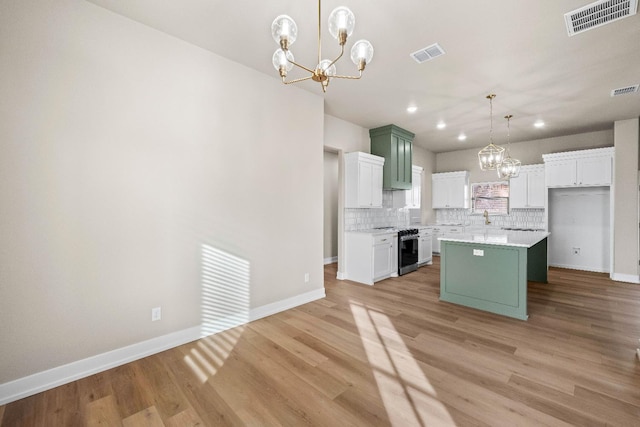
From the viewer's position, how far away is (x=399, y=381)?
2188 millimetres

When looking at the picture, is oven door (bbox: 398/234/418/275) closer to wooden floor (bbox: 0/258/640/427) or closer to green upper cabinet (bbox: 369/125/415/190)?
green upper cabinet (bbox: 369/125/415/190)

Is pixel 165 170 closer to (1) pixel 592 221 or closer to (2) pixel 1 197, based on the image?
(2) pixel 1 197

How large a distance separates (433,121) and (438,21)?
3.11 meters

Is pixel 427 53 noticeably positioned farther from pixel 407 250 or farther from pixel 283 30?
pixel 407 250

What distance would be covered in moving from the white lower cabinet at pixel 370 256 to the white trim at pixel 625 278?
13.6 ft

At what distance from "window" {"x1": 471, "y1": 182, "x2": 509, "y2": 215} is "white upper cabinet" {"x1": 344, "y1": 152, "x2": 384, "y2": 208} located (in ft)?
12.8

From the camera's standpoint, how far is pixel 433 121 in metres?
5.43

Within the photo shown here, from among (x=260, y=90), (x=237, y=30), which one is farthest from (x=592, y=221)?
(x=237, y=30)

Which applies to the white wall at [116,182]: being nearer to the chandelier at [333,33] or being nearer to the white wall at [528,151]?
the chandelier at [333,33]

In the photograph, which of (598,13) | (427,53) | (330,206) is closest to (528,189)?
(330,206)

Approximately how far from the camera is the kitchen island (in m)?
3.42

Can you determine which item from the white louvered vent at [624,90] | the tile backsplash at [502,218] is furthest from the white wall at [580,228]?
the white louvered vent at [624,90]

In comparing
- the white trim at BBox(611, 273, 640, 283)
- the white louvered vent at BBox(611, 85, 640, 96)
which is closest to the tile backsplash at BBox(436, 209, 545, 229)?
the white trim at BBox(611, 273, 640, 283)

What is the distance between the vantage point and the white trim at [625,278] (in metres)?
5.08
